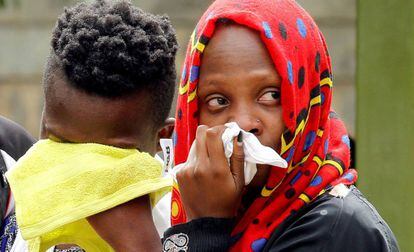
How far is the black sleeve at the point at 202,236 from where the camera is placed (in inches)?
92.4

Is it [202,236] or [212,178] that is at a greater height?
[212,178]

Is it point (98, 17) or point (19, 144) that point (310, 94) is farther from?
point (19, 144)

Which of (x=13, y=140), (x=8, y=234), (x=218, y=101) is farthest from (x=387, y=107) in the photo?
(x=218, y=101)

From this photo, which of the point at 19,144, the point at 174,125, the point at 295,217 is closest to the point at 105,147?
the point at 174,125

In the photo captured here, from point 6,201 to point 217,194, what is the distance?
1248 millimetres

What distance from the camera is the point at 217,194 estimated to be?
7.73 ft

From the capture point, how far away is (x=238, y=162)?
2.35 meters

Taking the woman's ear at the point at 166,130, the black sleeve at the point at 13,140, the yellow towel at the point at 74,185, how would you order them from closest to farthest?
the yellow towel at the point at 74,185
the woman's ear at the point at 166,130
the black sleeve at the point at 13,140

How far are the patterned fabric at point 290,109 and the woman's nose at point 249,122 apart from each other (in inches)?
2.5

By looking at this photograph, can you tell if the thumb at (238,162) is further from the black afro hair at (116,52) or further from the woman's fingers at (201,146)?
the black afro hair at (116,52)

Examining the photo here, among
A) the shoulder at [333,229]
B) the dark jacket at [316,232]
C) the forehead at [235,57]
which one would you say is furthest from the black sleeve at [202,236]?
the forehead at [235,57]

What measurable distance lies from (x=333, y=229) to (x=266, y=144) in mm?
254

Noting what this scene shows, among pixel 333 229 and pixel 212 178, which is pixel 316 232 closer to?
pixel 333 229

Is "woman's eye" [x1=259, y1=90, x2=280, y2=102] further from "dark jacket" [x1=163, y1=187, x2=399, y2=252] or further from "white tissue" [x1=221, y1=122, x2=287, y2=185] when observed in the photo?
"dark jacket" [x1=163, y1=187, x2=399, y2=252]
